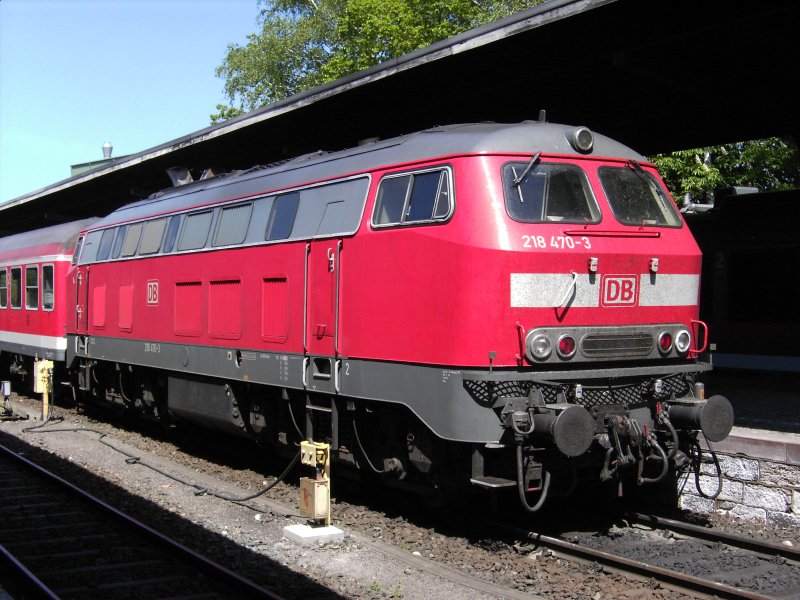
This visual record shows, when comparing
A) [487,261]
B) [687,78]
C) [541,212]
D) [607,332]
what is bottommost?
[607,332]

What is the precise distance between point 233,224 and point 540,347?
4.80m

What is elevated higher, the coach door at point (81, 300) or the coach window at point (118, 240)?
the coach window at point (118, 240)

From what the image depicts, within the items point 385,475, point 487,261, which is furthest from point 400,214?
point 385,475

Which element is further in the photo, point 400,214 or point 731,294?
point 731,294

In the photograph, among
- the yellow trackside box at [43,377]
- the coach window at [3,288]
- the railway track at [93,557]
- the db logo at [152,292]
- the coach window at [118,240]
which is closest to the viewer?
the railway track at [93,557]

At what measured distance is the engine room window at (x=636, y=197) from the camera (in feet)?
25.6

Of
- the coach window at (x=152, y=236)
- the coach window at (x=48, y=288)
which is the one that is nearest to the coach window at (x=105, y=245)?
the coach window at (x=152, y=236)

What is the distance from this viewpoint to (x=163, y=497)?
9531 mm

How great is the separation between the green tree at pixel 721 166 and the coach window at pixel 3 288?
55.8 ft

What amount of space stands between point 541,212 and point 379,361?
6.44ft

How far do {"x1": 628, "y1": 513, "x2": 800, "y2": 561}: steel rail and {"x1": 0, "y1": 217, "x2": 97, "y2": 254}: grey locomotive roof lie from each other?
12125mm

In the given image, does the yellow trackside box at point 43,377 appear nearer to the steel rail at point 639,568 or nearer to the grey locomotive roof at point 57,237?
the grey locomotive roof at point 57,237

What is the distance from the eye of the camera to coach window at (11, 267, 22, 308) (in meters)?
18.3

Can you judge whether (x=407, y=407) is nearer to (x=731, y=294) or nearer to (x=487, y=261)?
(x=487, y=261)
